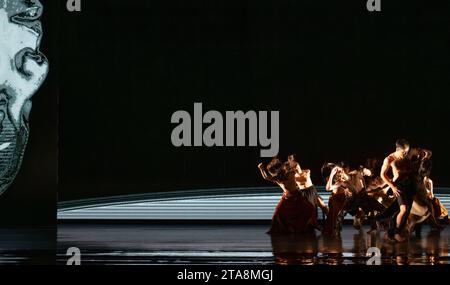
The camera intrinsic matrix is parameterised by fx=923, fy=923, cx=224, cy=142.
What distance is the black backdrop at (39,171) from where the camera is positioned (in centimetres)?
1208

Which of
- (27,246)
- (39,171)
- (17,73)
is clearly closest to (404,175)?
(27,246)

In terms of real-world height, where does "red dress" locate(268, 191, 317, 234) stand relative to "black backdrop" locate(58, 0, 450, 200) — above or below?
below

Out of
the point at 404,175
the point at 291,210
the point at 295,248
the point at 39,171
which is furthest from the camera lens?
the point at 39,171

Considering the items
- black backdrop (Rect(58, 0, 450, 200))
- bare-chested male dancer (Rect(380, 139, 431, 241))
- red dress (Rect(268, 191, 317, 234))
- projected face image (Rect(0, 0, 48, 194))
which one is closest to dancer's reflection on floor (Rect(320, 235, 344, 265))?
red dress (Rect(268, 191, 317, 234))

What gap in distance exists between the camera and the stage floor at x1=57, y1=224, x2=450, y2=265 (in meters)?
8.43

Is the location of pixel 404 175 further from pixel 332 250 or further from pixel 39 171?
pixel 39 171

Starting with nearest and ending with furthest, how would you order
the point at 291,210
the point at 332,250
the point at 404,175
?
the point at 332,250
the point at 404,175
the point at 291,210

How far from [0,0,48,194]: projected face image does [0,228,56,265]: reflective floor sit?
2.64ft

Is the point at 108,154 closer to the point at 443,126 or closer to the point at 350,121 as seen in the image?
the point at 350,121

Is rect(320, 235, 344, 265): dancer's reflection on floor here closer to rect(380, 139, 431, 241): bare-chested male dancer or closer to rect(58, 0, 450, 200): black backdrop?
rect(380, 139, 431, 241): bare-chested male dancer

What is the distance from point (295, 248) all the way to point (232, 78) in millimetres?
3866

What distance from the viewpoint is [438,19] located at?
12.8 meters

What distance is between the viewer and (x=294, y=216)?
11.8 m
